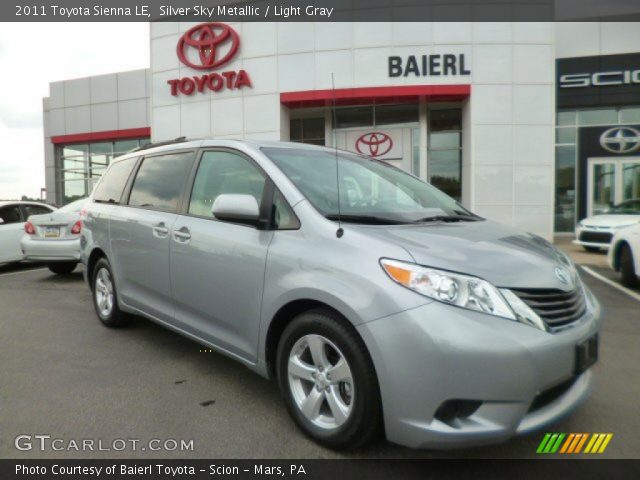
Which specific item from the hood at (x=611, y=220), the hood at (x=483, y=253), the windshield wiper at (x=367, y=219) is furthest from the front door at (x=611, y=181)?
the windshield wiper at (x=367, y=219)

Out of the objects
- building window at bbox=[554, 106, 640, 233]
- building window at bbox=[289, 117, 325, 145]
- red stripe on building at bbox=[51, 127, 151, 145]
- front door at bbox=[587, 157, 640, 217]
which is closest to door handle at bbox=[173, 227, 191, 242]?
building window at bbox=[289, 117, 325, 145]

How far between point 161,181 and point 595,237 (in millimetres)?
10313

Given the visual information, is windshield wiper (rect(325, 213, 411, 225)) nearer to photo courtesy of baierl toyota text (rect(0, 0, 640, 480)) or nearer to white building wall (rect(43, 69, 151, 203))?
photo courtesy of baierl toyota text (rect(0, 0, 640, 480))

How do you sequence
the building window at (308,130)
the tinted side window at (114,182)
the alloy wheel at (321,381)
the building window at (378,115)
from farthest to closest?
the building window at (308,130)
the building window at (378,115)
the tinted side window at (114,182)
the alloy wheel at (321,381)

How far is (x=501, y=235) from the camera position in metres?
2.85

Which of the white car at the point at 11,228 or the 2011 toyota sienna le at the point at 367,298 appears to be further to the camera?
the white car at the point at 11,228

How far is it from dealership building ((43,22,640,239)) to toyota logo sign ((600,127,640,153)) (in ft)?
0.13

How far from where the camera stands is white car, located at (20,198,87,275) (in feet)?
26.0

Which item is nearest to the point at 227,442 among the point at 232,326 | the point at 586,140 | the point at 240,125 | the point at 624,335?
the point at 232,326

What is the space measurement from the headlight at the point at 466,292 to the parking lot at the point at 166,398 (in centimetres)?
67

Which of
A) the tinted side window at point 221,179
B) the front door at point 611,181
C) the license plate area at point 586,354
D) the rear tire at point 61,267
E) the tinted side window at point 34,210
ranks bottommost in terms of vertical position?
the rear tire at point 61,267

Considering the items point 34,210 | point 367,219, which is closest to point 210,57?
point 34,210

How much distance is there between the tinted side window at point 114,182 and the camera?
4715 mm

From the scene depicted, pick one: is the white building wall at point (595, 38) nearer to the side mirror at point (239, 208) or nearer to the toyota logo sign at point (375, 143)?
the toyota logo sign at point (375, 143)
